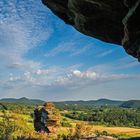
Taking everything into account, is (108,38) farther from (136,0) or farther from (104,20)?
(136,0)

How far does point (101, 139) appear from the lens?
99.5 feet

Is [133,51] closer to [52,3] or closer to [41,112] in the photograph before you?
[52,3]

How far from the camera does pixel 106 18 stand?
21.2 m

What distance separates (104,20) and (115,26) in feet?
3.73

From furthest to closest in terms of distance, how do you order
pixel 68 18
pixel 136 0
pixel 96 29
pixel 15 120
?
1. pixel 15 120
2. pixel 68 18
3. pixel 96 29
4. pixel 136 0

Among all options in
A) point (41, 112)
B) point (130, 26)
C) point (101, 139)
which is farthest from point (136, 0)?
point (41, 112)

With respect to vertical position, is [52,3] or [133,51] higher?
[52,3]

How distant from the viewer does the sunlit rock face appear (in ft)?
60.0

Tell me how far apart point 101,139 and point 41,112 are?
363ft

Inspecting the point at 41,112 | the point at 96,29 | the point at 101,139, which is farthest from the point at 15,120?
the point at 96,29

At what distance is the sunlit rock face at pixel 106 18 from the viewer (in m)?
18.3

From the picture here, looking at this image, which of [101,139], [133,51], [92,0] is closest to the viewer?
[92,0]

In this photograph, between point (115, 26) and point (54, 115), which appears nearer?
point (115, 26)

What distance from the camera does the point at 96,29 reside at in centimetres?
2256
